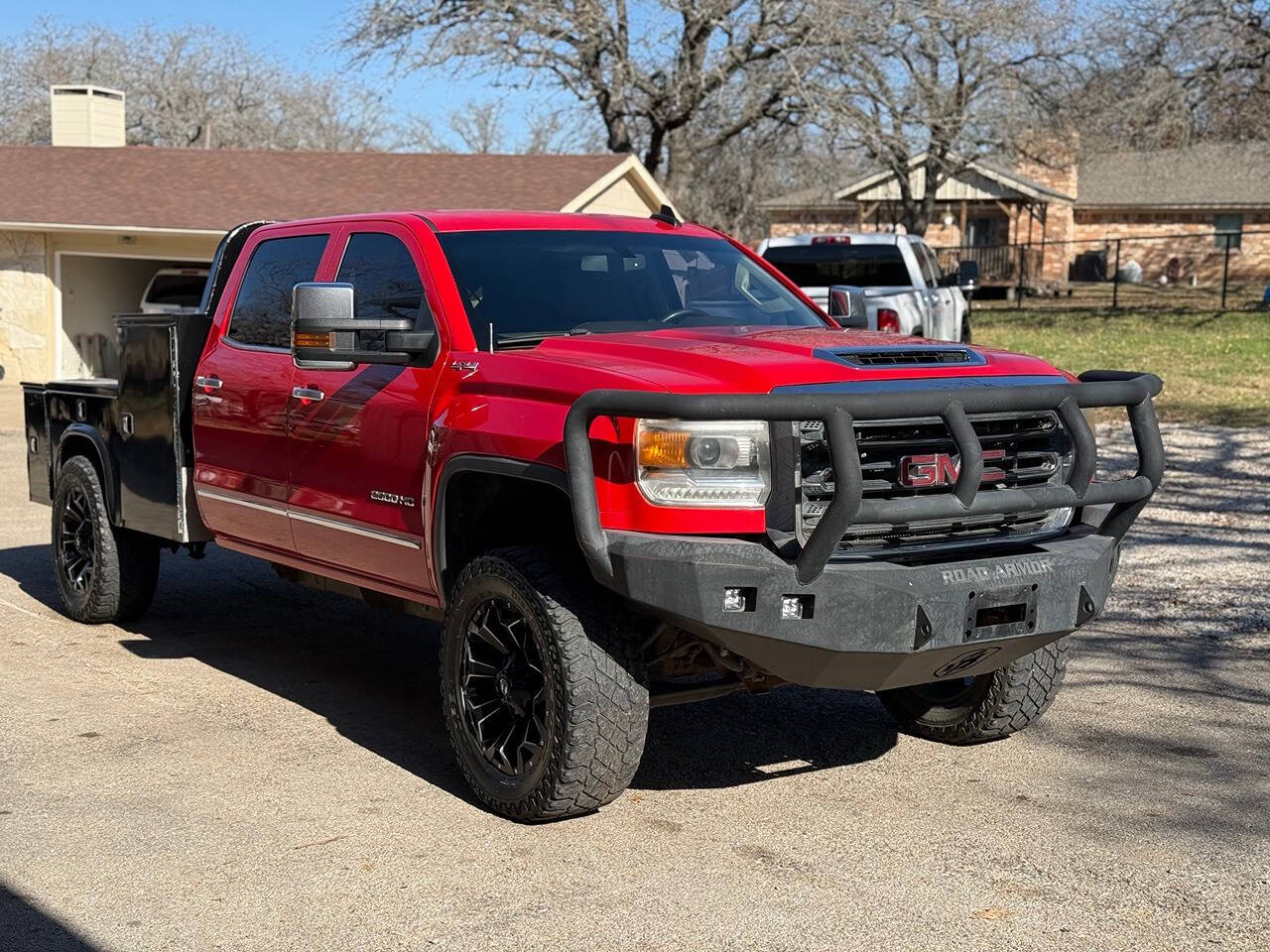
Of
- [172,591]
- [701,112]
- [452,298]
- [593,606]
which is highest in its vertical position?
[701,112]

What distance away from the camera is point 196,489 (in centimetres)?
695

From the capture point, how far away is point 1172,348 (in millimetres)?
25734

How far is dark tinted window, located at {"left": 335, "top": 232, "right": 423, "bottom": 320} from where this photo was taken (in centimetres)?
586

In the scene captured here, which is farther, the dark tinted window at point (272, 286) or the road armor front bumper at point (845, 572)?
the dark tinted window at point (272, 286)

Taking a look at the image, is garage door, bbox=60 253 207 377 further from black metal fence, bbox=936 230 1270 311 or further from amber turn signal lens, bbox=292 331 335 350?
amber turn signal lens, bbox=292 331 335 350

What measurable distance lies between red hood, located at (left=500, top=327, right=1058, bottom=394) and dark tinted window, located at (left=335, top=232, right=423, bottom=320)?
2.34ft

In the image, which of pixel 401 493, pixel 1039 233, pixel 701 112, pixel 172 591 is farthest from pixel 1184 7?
pixel 401 493

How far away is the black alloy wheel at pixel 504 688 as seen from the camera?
16.3ft

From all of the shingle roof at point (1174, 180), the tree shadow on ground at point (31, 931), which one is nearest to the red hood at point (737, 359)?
the tree shadow on ground at point (31, 931)

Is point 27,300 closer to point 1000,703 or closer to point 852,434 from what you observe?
point 1000,703

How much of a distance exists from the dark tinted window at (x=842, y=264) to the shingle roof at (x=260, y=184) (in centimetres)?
522

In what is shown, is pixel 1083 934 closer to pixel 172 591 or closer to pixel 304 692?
pixel 304 692

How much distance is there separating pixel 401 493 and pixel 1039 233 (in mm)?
46148

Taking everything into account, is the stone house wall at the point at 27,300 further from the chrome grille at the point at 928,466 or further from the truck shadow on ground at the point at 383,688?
the chrome grille at the point at 928,466
